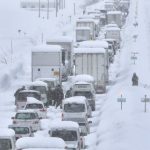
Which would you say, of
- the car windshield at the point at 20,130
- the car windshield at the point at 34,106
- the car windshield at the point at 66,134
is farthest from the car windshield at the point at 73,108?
the car windshield at the point at 66,134

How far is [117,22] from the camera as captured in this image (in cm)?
10544

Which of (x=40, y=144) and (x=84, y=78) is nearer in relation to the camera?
(x=40, y=144)

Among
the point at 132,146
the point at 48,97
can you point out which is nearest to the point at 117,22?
the point at 48,97

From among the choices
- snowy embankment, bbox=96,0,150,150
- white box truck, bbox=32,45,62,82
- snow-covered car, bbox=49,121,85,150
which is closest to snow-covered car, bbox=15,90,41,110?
snowy embankment, bbox=96,0,150,150

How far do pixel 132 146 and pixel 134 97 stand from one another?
17563 mm

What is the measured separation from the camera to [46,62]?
144 feet

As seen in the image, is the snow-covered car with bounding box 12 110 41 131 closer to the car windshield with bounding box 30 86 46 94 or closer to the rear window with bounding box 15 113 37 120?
the rear window with bounding box 15 113 37 120

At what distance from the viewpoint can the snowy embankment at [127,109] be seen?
85.2 ft

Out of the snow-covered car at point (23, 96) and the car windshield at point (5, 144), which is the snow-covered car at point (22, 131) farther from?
the snow-covered car at point (23, 96)

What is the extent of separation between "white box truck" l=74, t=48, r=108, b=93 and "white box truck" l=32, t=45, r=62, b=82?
2879mm

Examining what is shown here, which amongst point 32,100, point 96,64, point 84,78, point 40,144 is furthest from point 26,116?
point 96,64

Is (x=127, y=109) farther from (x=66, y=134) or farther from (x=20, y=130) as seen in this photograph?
(x=66, y=134)

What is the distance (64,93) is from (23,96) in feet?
27.8

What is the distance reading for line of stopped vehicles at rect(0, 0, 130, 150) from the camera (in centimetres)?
2136
